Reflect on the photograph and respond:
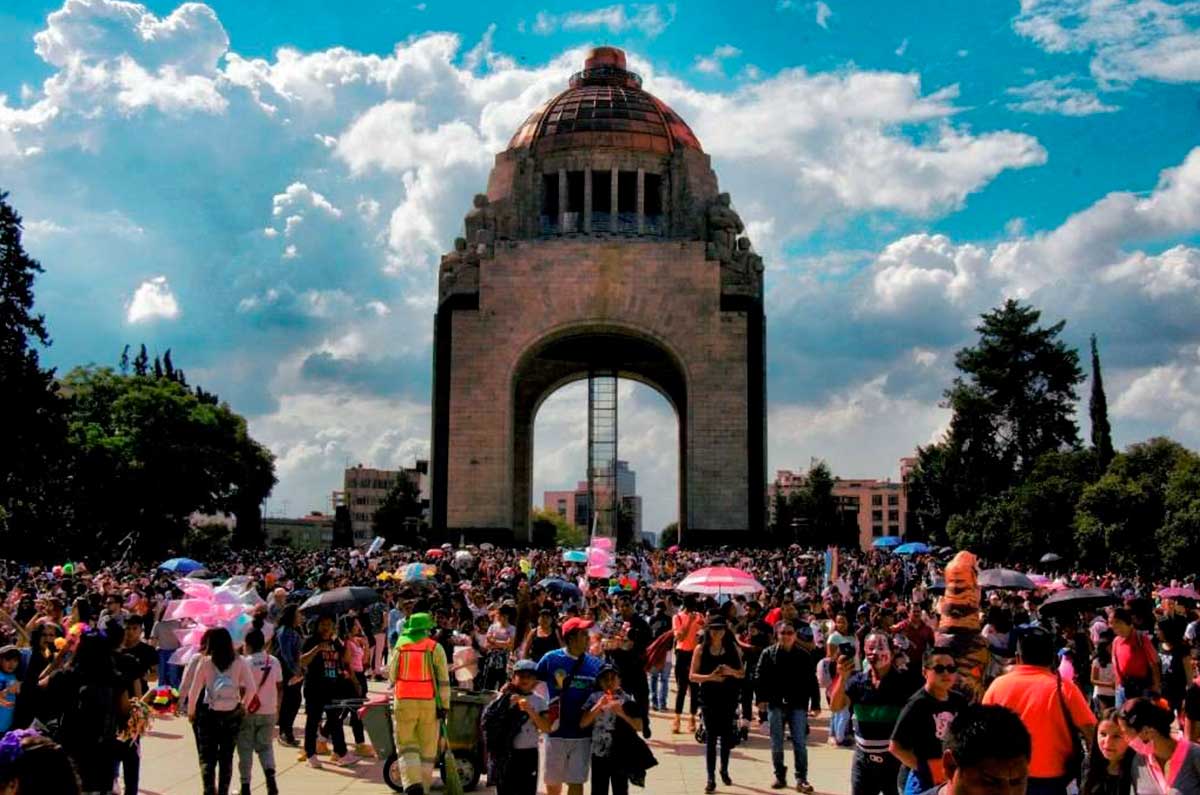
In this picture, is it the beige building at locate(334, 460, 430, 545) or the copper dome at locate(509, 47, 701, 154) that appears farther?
the beige building at locate(334, 460, 430, 545)

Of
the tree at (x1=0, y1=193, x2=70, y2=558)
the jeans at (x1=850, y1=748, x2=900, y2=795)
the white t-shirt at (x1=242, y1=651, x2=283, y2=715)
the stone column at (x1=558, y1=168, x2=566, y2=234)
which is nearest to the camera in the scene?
the jeans at (x1=850, y1=748, x2=900, y2=795)

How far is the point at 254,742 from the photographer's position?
400 inches

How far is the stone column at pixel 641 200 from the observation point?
53.5 m

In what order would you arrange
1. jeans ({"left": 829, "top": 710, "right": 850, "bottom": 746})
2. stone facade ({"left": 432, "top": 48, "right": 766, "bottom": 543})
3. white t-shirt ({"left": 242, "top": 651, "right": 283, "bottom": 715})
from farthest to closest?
stone facade ({"left": 432, "top": 48, "right": 766, "bottom": 543}), jeans ({"left": 829, "top": 710, "right": 850, "bottom": 746}), white t-shirt ({"left": 242, "top": 651, "right": 283, "bottom": 715})

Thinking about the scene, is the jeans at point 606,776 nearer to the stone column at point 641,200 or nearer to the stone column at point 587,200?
the stone column at point 587,200

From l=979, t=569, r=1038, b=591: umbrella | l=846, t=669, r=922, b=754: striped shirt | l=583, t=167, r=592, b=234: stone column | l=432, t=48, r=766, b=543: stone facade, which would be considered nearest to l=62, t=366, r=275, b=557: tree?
l=432, t=48, r=766, b=543: stone facade

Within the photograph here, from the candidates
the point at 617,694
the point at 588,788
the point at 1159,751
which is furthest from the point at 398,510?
the point at 1159,751

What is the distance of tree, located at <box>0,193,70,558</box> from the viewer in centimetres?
3778

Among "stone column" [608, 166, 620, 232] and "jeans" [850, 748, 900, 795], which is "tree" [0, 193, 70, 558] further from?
"jeans" [850, 748, 900, 795]

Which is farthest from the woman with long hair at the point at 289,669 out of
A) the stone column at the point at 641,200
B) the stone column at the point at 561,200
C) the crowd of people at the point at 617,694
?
the stone column at the point at 561,200

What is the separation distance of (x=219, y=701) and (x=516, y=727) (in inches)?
92.5

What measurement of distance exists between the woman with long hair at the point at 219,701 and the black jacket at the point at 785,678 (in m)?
4.41

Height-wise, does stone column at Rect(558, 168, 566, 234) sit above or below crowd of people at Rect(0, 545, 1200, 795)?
above

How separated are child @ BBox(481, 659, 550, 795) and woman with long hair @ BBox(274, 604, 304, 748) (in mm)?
4894
